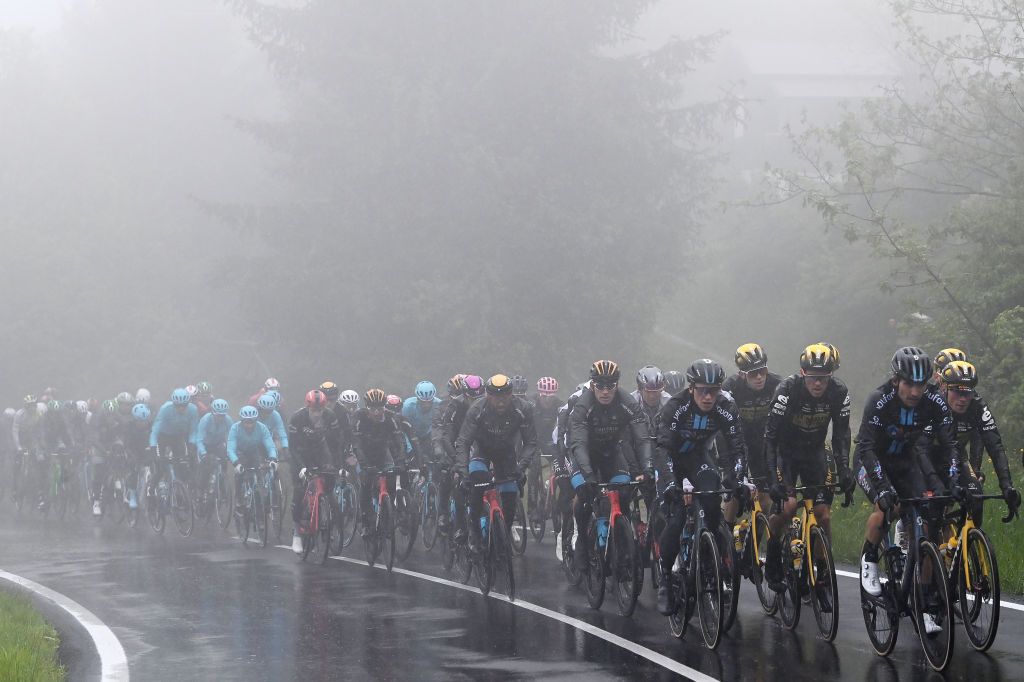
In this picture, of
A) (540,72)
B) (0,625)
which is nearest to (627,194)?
(540,72)

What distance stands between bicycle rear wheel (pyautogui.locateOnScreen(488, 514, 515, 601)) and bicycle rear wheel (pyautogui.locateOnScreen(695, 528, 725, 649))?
292 cm

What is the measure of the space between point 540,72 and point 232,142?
23897mm

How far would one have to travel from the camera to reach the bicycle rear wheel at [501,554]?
13.2 meters

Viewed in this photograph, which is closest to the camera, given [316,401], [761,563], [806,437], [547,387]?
[806,437]

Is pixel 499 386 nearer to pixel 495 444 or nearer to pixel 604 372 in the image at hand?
pixel 495 444

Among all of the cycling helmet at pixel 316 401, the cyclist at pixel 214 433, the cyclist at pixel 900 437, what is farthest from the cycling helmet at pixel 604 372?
the cyclist at pixel 214 433

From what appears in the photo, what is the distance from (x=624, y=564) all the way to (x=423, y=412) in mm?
7947

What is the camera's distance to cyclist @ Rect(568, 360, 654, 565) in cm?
1230

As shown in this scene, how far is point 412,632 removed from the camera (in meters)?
11.5

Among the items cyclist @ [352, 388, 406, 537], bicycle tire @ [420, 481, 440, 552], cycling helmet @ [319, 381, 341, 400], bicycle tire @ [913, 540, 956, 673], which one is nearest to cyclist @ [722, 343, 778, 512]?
bicycle tire @ [913, 540, 956, 673]

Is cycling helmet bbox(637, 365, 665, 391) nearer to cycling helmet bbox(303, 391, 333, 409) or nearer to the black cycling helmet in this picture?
the black cycling helmet

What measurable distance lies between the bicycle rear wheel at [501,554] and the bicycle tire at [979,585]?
5024mm

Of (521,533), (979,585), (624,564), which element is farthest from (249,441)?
(979,585)

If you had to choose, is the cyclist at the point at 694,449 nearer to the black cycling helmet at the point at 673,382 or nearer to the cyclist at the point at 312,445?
the black cycling helmet at the point at 673,382
